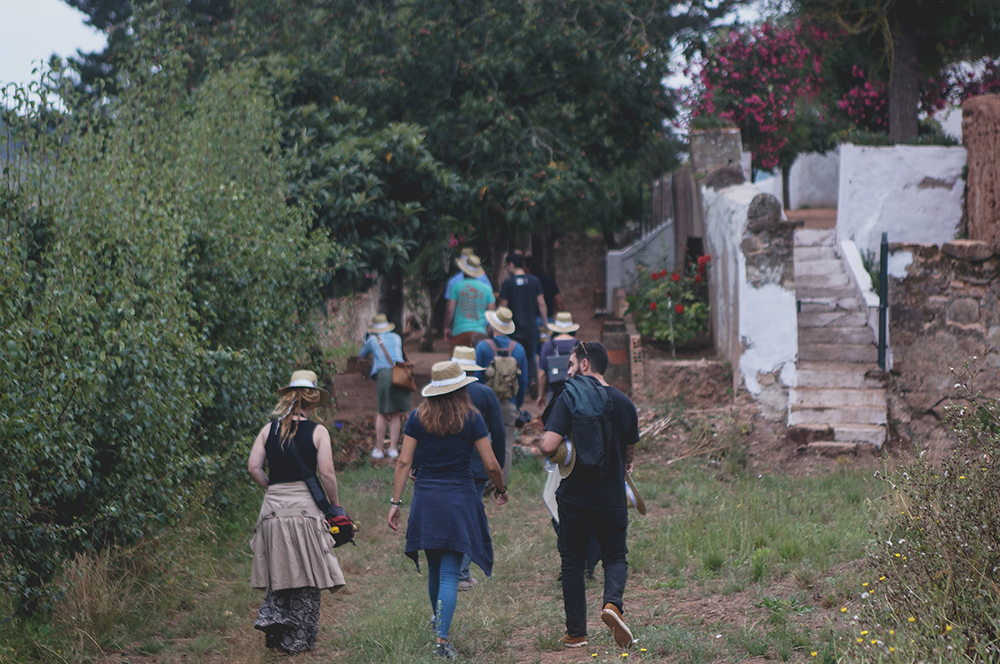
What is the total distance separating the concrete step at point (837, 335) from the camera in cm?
1074

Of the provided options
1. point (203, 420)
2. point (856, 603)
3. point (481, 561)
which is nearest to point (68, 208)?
point (203, 420)

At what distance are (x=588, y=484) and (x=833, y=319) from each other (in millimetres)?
6845

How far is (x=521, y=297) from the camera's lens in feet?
37.9

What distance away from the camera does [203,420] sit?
25.8 feet

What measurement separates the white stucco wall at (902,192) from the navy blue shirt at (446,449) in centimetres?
883

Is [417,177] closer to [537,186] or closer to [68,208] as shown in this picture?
[537,186]

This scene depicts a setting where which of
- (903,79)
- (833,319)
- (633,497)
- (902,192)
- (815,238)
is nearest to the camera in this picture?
(633,497)

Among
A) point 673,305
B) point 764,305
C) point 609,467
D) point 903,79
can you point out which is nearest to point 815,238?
point 673,305

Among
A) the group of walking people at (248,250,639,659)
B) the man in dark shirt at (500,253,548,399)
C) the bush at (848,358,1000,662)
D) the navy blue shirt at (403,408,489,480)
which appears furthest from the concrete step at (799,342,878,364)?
the navy blue shirt at (403,408,489,480)

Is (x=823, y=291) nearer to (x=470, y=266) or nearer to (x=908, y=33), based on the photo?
(x=908, y=33)

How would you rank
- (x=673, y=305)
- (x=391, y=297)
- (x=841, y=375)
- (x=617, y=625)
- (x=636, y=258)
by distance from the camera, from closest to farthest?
(x=617, y=625) < (x=841, y=375) < (x=673, y=305) < (x=391, y=297) < (x=636, y=258)

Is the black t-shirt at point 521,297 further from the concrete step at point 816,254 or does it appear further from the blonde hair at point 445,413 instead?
the blonde hair at point 445,413

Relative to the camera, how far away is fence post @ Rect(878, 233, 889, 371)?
9812mm

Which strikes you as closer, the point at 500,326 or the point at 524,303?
the point at 500,326
